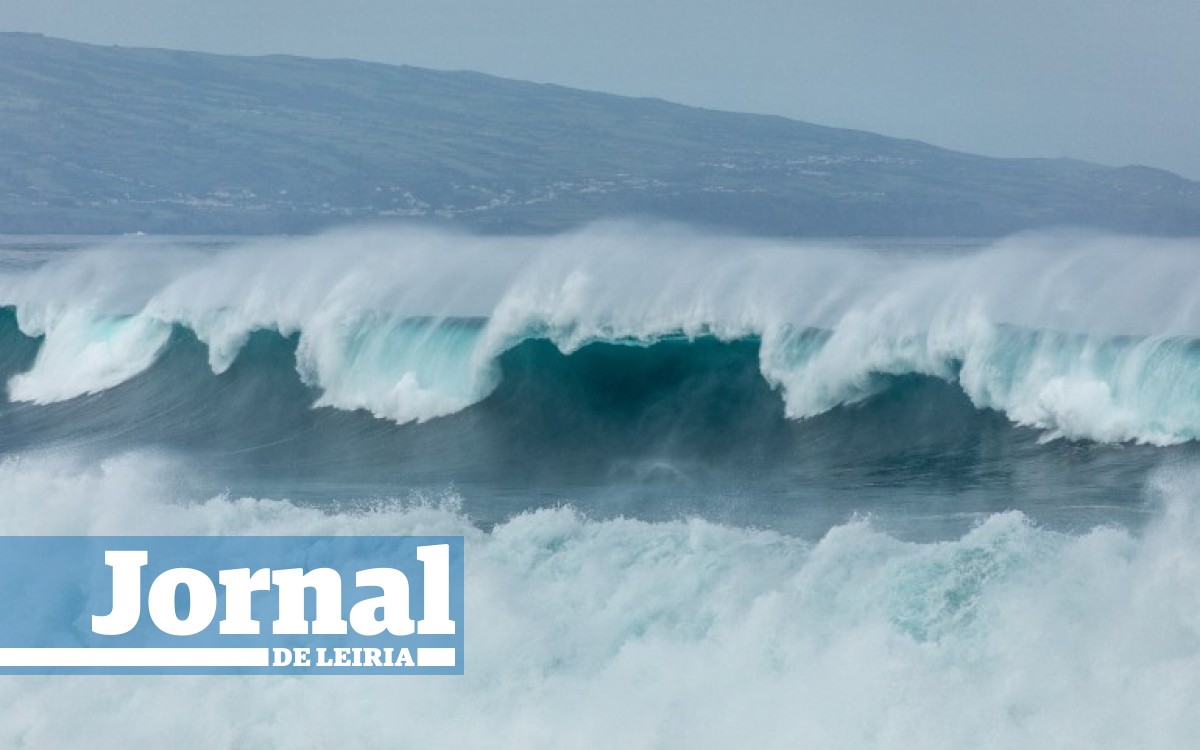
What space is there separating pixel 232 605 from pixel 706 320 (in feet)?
22.3

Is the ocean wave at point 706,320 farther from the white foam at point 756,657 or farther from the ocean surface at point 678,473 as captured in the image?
the white foam at point 756,657

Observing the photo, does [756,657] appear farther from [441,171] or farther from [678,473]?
[441,171]

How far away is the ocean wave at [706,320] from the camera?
1519 cm

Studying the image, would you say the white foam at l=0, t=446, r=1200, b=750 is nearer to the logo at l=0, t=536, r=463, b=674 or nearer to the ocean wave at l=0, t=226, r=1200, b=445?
the logo at l=0, t=536, r=463, b=674

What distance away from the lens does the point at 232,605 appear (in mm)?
13352

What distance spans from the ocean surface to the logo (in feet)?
0.64

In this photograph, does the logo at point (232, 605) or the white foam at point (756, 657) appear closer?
the white foam at point (756, 657)

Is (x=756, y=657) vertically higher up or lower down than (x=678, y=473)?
lower down

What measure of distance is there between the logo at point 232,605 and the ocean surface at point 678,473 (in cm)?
20

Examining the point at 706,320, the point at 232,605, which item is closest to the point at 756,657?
the point at 232,605

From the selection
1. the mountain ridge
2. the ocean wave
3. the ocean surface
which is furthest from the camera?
the mountain ridge

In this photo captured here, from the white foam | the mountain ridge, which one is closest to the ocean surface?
the white foam

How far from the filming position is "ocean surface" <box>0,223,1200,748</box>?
408 inches

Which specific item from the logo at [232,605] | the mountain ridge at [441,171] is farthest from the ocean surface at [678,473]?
the mountain ridge at [441,171]
